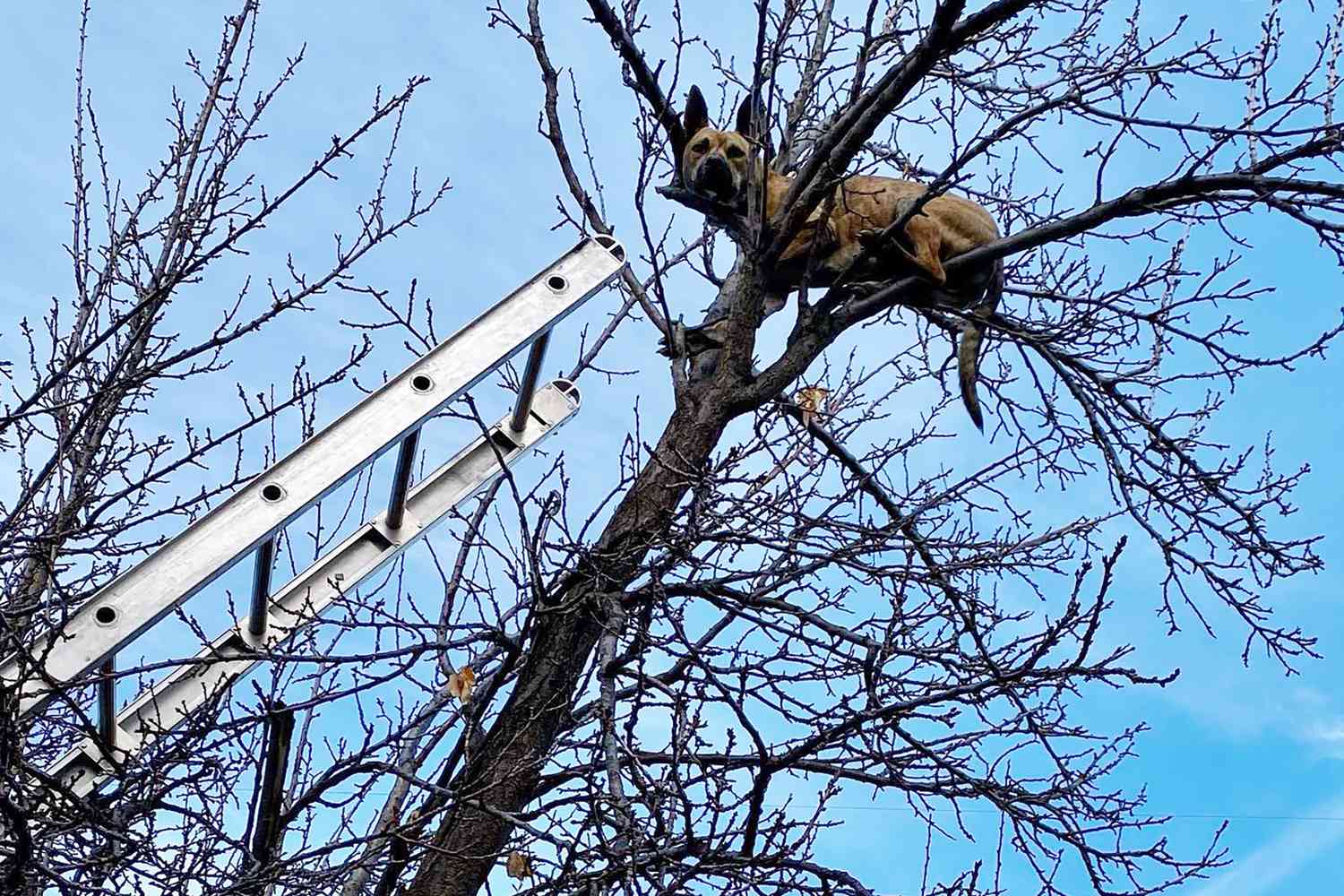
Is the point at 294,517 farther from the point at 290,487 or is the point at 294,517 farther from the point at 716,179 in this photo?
the point at 716,179

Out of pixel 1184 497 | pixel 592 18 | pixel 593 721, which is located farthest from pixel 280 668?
pixel 1184 497

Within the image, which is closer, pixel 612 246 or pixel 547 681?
pixel 547 681

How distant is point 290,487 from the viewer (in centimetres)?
499

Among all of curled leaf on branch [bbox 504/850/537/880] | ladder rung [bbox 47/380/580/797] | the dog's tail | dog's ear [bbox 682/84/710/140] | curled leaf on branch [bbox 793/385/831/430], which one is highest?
dog's ear [bbox 682/84/710/140]

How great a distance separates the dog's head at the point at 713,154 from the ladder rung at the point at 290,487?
69.8 inches

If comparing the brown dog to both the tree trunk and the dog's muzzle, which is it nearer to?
the dog's muzzle

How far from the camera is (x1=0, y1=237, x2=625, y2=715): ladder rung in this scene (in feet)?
15.8

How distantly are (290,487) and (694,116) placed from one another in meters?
3.47

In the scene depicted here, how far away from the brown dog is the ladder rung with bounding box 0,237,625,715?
1444mm

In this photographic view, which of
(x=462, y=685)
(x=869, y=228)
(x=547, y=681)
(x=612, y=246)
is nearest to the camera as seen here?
(x=462, y=685)

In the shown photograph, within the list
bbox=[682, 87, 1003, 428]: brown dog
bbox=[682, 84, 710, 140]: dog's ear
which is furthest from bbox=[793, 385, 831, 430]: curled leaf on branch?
bbox=[682, 84, 710, 140]: dog's ear

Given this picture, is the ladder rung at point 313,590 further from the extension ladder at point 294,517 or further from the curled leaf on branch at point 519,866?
the curled leaf on branch at point 519,866

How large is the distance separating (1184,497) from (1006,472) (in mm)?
939

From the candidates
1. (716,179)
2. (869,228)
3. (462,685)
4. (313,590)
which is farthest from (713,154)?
(462,685)
